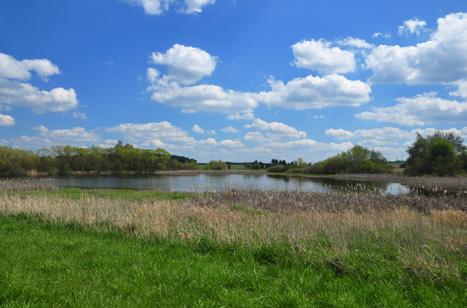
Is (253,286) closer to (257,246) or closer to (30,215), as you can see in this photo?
(257,246)

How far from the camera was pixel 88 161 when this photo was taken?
111 meters

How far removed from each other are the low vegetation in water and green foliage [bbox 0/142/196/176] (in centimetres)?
8675

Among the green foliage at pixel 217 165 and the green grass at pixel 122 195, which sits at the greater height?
the green foliage at pixel 217 165

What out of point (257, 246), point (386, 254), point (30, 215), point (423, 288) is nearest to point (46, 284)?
point (257, 246)

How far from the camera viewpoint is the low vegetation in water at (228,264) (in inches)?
214

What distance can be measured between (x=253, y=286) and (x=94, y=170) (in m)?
114

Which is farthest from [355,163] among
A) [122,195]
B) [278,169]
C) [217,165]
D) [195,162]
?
[122,195]

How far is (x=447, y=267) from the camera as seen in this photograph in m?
6.09

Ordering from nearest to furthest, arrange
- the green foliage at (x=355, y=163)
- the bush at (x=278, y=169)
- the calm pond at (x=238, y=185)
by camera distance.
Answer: the calm pond at (x=238, y=185) → the green foliage at (x=355, y=163) → the bush at (x=278, y=169)

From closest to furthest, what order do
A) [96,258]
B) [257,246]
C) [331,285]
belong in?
[331,285]
[96,258]
[257,246]

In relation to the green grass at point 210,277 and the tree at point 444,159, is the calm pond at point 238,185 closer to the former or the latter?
the green grass at point 210,277

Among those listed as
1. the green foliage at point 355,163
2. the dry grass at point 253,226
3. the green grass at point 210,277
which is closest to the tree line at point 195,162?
the green foliage at point 355,163

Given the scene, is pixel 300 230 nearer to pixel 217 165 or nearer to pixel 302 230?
pixel 302 230

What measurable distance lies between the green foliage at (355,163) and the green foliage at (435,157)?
13952 millimetres
